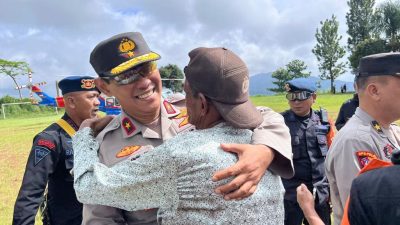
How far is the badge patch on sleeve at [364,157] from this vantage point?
97.7 inches

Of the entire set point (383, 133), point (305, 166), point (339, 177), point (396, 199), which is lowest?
point (305, 166)

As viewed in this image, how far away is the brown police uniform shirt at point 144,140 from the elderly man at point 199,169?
4.5 inches

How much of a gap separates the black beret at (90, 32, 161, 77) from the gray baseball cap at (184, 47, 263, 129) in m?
0.56

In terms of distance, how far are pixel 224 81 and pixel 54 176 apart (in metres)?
2.34

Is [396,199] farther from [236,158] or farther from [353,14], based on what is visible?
[353,14]

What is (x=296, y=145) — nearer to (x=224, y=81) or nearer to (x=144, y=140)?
(x=144, y=140)

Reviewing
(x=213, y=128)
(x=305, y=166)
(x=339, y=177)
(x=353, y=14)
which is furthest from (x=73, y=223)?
(x=353, y=14)

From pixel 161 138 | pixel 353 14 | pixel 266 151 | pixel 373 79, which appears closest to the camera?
pixel 266 151

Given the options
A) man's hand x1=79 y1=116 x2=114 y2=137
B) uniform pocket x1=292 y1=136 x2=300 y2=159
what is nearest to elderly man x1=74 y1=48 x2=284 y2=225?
man's hand x1=79 y1=116 x2=114 y2=137

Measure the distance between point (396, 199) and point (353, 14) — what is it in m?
70.0

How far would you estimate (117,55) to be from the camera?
2.11 meters

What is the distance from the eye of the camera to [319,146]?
498cm

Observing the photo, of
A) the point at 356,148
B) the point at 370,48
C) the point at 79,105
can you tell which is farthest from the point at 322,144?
the point at 370,48

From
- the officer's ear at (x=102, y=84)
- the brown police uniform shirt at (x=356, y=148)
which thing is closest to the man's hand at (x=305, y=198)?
the brown police uniform shirt at (x=356, y=148)
